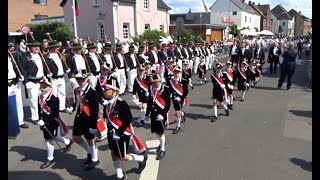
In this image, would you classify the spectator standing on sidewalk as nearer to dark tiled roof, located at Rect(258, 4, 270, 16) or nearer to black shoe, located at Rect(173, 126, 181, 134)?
black shoe, located at Rect(173, 126, 181, 134)

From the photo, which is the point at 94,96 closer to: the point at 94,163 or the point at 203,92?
the point at 94,163

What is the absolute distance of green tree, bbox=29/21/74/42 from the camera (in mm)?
26312

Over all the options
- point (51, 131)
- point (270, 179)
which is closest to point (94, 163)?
point (51, 131)

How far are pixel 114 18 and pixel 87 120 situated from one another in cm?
2431

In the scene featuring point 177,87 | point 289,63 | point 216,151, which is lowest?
point 216,151

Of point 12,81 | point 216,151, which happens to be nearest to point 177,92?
point 216,151

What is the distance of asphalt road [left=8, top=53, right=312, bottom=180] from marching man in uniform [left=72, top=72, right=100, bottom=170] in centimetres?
27

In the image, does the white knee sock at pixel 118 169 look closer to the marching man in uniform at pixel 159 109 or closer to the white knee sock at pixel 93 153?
the white knee sock at pixel 93 153

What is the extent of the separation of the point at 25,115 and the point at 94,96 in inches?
175

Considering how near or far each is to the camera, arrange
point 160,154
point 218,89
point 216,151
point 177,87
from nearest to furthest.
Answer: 1. point 160,154
2. point 216,151
3. point 177,87
4. point 218,89

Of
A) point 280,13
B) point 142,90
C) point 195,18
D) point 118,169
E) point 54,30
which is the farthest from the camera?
point 280,13

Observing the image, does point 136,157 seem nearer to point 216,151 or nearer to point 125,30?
point 216,151

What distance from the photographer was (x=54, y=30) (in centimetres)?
2814

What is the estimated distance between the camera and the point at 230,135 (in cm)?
812
